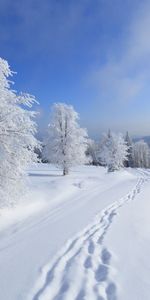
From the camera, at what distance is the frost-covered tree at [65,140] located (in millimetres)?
37656

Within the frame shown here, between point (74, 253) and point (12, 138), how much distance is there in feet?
21.6

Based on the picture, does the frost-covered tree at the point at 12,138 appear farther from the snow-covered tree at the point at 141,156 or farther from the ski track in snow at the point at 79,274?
the snow-covered tree at the point at 141,156

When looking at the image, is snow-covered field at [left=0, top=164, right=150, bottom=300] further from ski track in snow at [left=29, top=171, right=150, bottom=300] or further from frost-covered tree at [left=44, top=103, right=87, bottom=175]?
frost-covered tree at [left=44, top=103, right=87, bottom=175]

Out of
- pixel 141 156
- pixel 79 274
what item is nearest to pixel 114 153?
pixel 79 274

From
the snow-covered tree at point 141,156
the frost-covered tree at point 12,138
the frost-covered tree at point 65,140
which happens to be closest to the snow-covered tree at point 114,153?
the frost-covered tree at point 65,140

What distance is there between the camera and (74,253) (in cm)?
859

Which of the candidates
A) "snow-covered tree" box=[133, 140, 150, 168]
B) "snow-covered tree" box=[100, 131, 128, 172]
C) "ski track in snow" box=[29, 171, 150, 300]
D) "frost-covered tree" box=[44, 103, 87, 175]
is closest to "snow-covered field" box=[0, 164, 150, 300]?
"ski track in snow" box=[29, 171, 150, 300]

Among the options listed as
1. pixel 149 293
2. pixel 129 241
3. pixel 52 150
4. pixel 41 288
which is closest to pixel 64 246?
pixel 129 241

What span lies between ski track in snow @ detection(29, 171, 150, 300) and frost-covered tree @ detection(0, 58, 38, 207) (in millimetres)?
4782

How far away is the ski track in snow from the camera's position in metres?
5.95

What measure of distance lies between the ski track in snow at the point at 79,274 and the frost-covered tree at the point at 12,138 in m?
4.78

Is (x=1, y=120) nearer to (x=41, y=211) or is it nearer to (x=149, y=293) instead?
(x=41, y=211)

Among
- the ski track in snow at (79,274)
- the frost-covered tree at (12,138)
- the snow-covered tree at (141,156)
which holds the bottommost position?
the ski track in snow at (79,274)

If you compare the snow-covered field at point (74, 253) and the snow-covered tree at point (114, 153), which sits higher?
the snow-covered tree at point (114, 153)
